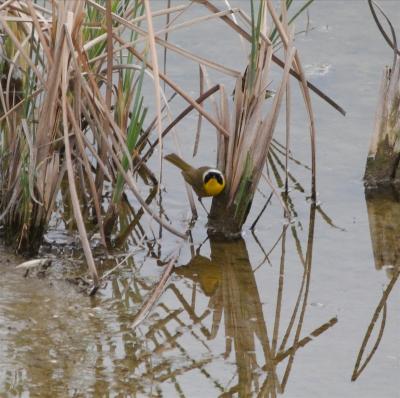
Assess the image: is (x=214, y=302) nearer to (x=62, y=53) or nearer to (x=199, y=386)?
(x=199, y=386)

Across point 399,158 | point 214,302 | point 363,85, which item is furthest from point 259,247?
point 363,85

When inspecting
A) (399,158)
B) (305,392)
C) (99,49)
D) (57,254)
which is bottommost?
(305,392)

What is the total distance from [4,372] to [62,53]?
4.27 feet

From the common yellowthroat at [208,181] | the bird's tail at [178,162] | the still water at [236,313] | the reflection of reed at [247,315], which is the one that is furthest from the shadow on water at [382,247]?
the bird's tail at [178,162]

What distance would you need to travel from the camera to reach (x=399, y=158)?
6.16m

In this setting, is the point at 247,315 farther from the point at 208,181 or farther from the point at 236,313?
the point at 208,181

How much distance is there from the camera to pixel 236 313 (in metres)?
4.65

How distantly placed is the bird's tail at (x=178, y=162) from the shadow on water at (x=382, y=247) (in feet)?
3.37

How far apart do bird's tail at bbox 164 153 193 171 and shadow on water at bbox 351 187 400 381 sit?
1027mm

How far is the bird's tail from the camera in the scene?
5.82 m

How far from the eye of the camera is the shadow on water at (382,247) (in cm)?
437

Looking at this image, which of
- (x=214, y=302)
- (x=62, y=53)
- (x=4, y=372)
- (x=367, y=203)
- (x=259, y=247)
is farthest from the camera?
(x=367, y=203)

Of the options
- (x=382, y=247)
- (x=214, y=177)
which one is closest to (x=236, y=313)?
(x=214, y=177)

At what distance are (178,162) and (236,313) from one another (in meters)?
1.52
